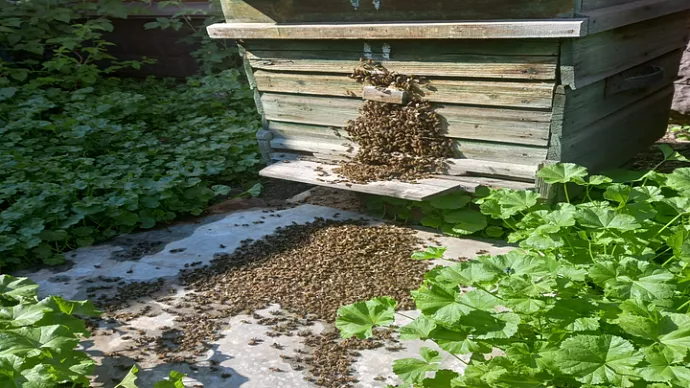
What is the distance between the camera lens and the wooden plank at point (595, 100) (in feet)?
11.9

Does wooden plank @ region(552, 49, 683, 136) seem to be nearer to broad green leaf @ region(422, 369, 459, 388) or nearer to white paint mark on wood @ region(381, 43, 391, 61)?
white paint mark on wood @ region(381, 43, 391, 61)

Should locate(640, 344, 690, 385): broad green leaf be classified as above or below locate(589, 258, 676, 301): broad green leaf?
below

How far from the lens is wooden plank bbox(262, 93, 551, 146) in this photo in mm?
3678

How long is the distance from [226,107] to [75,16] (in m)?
2.44

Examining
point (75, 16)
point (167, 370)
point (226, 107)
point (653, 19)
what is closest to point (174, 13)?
point (75, 16)

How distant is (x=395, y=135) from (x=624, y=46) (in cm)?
147

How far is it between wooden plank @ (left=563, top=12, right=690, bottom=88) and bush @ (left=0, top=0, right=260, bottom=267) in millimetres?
2634

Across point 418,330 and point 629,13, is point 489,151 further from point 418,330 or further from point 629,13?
point 418,330

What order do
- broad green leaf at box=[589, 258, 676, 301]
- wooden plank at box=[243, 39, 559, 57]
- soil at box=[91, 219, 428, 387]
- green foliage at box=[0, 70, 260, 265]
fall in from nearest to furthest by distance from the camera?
broad green leaf at box=[589, 258, 676, 301], soil at box=[91, 219, 428, 387], wooden plank at box=[243, 39, 559, 57], green foliage at box=[0, 70, 260, 265]

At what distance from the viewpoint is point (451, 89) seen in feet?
12.8

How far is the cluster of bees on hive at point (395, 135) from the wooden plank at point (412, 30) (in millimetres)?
258

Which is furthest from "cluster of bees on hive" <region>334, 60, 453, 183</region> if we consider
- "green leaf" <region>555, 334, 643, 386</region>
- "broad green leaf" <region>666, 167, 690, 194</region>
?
"green leaf" <region>555, 334, 643, 386</region>

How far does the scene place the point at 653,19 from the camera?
4355 millimetres

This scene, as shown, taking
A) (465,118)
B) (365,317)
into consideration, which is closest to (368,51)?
(465,118)
